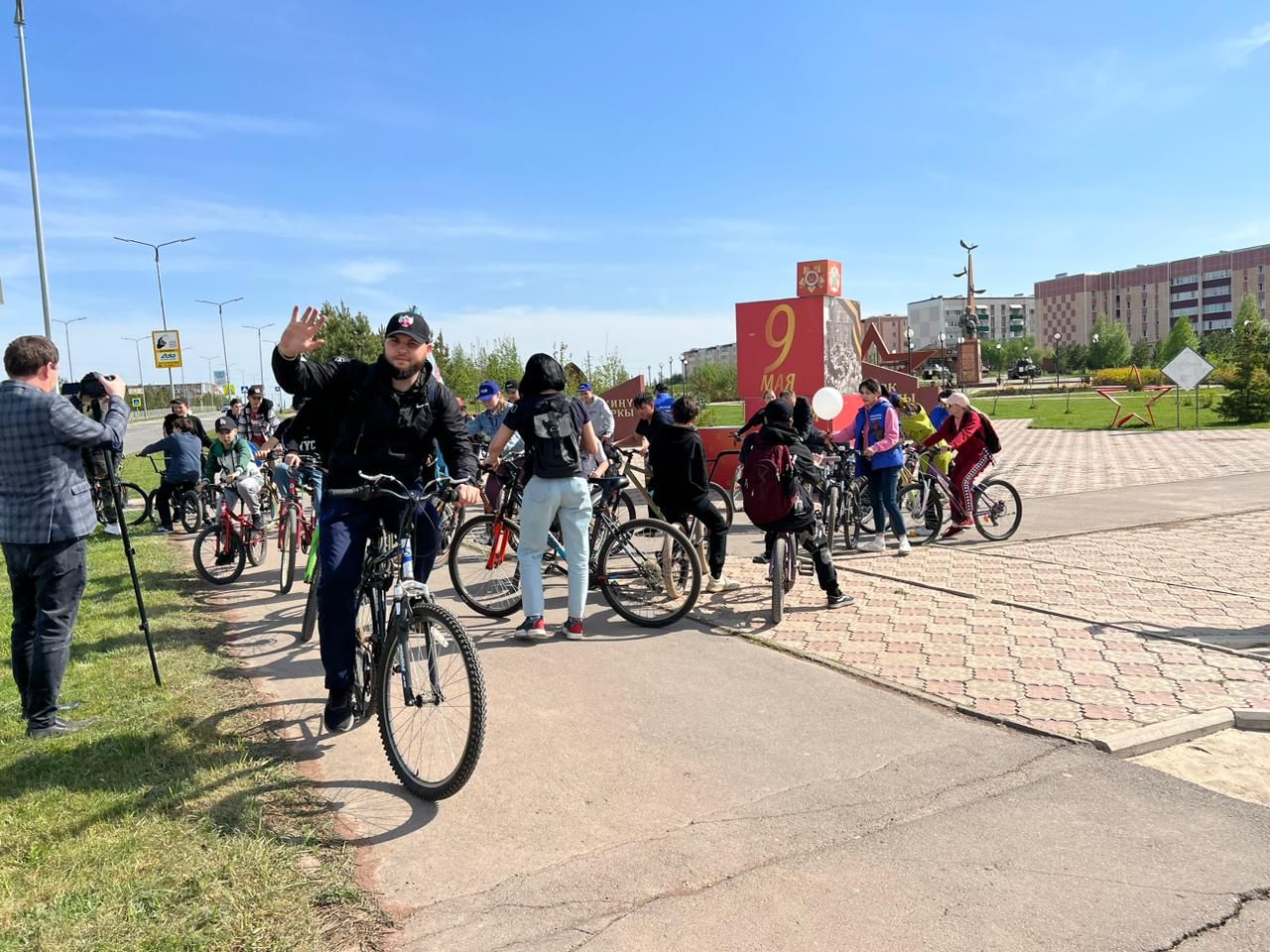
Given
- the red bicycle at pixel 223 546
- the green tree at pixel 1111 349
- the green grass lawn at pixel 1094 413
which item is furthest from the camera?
the green tree at pixel 1111 349

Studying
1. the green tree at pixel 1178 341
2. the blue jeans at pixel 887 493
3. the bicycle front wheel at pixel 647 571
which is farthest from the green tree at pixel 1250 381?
the green tree at pixel 1178 341

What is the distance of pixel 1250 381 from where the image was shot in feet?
98.2

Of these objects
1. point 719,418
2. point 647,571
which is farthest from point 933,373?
point 647,571

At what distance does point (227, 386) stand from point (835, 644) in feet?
208

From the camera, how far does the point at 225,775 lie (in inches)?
152

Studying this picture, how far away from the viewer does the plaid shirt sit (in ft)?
14.2

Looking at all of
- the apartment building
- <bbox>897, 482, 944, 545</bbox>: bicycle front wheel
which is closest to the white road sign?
<bbox>897, 482, 944, 545</bbox>: bicycle front wheel

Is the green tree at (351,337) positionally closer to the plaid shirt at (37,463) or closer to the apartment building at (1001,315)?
the plaid shirt at (37,463)

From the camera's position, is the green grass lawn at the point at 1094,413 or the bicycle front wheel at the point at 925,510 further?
the green grass lawn at the point at 1094,413

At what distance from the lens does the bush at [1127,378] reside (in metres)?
57.6

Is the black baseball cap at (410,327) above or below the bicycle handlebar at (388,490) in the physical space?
above

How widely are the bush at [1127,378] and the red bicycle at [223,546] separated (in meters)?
56.2

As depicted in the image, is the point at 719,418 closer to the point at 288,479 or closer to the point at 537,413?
the point at 288,479

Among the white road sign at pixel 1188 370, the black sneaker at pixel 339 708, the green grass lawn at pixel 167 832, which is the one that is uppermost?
the white road sign at pixel 1188 370
